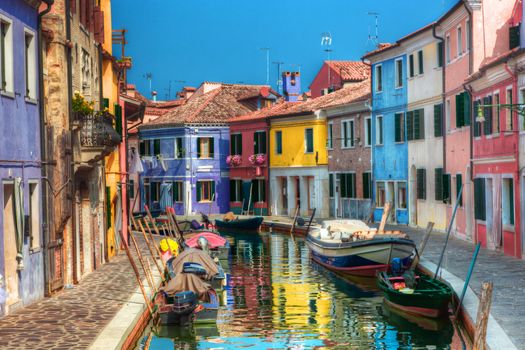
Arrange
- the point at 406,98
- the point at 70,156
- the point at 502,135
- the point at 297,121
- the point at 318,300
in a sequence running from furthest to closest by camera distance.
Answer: the point at 297,121, the point at 406,98, the point at 502,135, the point at 318,300, the point at 70,156

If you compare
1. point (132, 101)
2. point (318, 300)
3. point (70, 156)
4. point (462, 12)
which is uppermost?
point (462, 12)

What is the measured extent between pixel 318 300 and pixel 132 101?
49.0 ft

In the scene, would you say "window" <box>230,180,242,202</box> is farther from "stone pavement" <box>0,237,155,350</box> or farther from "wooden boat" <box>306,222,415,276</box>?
"stone pavement" <box>0,237,155,350</box>

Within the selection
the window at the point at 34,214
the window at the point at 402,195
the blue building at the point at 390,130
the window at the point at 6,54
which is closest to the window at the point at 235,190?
the blue building at the point at 390,130

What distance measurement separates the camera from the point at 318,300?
80.2ft

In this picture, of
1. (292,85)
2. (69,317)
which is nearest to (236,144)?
(292,85)

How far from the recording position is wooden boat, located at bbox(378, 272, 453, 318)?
19.9m

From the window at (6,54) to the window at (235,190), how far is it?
43.5 m

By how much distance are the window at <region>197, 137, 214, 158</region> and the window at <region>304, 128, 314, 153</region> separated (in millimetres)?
8869

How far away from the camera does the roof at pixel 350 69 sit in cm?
5899

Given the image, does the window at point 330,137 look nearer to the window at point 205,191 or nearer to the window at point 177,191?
the window at point 205,191

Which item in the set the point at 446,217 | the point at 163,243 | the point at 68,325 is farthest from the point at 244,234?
the point at 68,325

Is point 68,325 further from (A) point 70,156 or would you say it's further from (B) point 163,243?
(B) point 163,243

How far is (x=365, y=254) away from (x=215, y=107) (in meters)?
35.8
